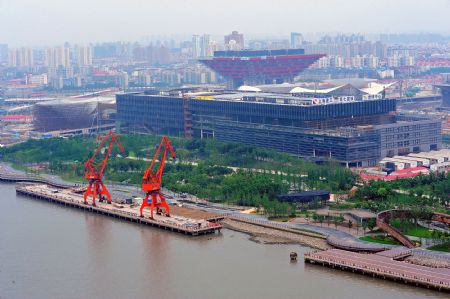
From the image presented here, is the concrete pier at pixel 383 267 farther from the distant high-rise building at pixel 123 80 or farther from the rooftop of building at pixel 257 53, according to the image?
the distant high-rise building at pixel 123 80

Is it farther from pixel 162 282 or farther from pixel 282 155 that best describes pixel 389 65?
pixel 162 282

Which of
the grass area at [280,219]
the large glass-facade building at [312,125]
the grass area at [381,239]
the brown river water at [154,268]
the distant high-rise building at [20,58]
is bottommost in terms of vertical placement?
the brown river water at [154,268]

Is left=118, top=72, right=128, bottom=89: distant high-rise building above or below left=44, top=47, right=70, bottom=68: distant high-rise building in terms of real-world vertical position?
below

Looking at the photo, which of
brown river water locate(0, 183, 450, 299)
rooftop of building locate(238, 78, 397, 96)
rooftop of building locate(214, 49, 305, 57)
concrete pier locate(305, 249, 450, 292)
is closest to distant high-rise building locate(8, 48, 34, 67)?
rooftop of building locate(214, 49, 305, 57)

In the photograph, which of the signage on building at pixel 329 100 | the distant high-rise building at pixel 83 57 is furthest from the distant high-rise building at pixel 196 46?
the signage on building at pixel 329 100

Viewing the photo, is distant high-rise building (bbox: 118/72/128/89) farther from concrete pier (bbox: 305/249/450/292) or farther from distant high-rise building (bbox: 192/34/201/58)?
concrete pier (bbox: 305/249/450/292)

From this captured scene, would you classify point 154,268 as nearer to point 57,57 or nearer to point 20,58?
point 57,57

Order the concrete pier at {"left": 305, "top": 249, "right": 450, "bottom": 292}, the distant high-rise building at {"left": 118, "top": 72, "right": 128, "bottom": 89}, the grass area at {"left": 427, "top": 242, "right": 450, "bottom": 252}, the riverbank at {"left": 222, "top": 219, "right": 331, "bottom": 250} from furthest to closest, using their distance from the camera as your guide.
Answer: the distant high-rise building at {"left": 118, "top": 72, "right": 128, "bottom": 89} < the riverbank at {"left": 222, "top": 219, "right": 331, "bottom": 250} < the grass area at {"left": 427, "top": 242, "right": 450, "bottom": 252} < the concrete pier at {"left": 305, "top": 249, "right": 450, "bottom": 292}
